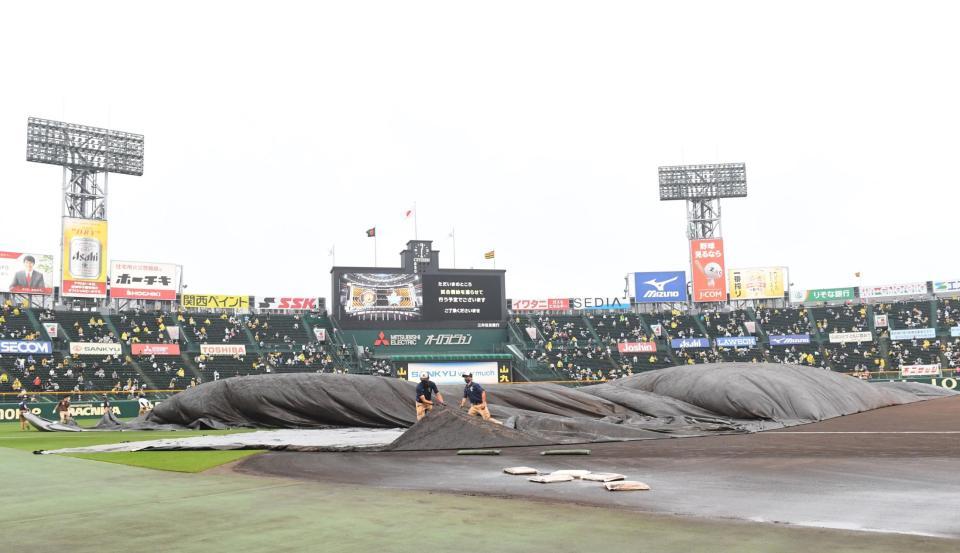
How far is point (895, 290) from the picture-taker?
6631cm

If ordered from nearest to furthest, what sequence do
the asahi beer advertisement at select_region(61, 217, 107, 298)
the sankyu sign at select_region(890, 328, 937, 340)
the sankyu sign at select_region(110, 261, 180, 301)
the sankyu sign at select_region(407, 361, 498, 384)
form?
the sankyu sign at select_region(407, 361, 498, 384) → the asahi beer advertisement at select_region(61, 217, 107, 298) → the sankyu sign at select_region(110, 261, 180, 301) → the sankyu sign at select_region(890, 328, 937, 340)

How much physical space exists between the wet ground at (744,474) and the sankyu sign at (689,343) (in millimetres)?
45287

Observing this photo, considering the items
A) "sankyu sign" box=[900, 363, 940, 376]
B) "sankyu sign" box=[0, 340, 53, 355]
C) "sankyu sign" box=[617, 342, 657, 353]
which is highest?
"sankyu sign" box=[0, 340, 53, 355]

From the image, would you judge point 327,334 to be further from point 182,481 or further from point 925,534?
point 925,534

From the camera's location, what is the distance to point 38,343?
4562 centimetres

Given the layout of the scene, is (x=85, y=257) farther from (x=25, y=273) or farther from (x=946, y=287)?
(x=946, y=287)

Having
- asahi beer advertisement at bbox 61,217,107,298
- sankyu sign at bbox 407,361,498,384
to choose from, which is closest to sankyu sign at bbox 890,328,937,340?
sankyu sign at bbox 407,361,498,384

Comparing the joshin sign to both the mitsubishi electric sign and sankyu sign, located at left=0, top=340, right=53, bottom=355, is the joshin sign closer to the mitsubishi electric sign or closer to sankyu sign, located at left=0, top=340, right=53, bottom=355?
the mitsubishi electric sign

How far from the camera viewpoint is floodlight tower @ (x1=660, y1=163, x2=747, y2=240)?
67.7m

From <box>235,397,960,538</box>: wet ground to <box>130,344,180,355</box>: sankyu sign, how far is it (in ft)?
135

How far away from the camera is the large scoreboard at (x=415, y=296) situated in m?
51.7

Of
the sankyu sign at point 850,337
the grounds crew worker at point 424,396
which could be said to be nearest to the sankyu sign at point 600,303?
the sankyu sign at point 850,337

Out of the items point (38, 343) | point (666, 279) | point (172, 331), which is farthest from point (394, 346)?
point (666, 279)

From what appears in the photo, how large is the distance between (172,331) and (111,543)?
49.5 metres
